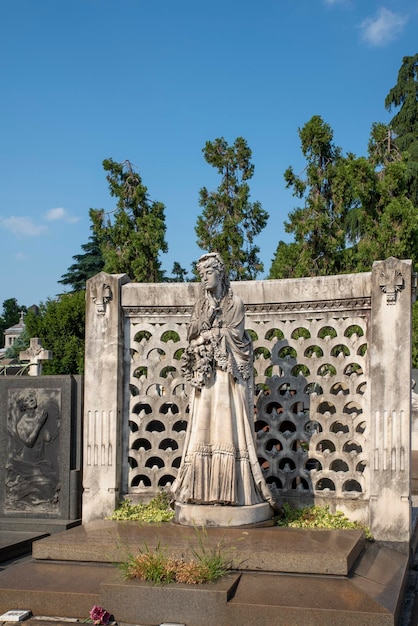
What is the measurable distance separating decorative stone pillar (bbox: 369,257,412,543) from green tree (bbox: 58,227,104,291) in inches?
1609

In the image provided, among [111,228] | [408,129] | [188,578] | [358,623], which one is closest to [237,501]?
[188,578]

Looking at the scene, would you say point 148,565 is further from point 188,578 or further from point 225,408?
point 225,408

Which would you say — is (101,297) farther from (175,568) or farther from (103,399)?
(175,568)

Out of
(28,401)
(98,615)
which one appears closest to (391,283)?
(98,615)

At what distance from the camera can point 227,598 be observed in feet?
19.6

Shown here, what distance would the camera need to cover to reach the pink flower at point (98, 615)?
596 centimetres

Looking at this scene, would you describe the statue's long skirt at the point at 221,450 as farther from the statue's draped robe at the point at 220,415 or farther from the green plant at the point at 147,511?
the green plant at the point at 147,511

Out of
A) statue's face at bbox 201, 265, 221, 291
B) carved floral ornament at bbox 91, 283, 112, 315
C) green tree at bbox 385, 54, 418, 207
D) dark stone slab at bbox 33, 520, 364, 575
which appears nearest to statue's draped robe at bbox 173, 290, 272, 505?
statue's face at bbox 201, 265, 221, 291

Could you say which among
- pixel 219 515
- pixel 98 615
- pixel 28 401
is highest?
pixel 28 401

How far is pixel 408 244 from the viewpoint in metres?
25.8

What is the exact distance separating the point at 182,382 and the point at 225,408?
1.76 meters

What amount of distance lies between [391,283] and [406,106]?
40518 millimetres

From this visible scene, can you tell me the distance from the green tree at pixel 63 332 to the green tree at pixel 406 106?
71.4 ft

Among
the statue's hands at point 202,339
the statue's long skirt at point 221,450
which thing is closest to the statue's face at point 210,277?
the statue's hands at point 202,339
